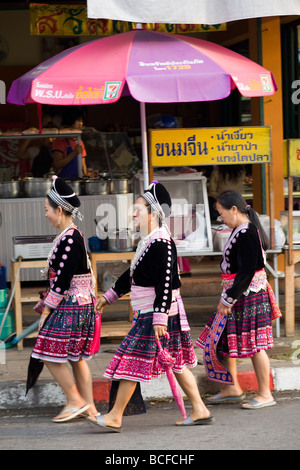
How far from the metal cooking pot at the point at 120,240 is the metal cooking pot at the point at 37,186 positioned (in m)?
2.65

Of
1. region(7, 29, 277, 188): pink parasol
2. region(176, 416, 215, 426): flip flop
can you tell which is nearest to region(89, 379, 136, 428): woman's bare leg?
region(176, 416, 215, 426): flip flop

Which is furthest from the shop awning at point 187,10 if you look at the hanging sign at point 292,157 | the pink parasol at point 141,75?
the hanging sign at point 292,157

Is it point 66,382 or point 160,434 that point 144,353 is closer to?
point 160,434

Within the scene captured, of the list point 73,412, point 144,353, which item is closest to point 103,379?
point 73,412

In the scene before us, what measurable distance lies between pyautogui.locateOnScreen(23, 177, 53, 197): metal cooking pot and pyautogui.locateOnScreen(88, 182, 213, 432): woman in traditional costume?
4.50 m

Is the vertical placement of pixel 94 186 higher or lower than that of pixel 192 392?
higher

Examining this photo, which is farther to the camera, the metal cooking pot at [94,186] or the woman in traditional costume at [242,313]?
the metal cooking pot at [94,186]

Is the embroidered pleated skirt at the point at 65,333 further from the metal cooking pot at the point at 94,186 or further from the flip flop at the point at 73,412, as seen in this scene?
the metal cooking pot at the point at 94,186

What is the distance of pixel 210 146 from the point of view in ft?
23.7

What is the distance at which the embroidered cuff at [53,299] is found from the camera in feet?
18.3

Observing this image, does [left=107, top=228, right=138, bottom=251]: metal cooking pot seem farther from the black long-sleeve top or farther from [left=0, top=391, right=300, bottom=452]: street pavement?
the black long-sleeve top

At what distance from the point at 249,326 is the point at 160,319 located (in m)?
1.03

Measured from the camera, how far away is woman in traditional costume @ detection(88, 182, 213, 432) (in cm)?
528

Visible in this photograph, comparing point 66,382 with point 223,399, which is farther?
point 223,399
